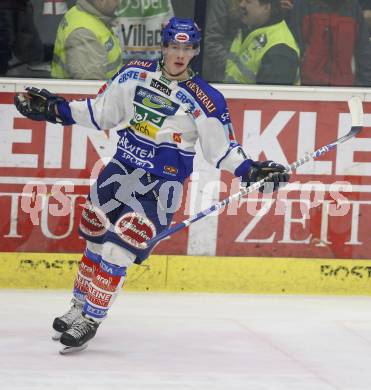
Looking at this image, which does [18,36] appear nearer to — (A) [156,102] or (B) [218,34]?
(B) [218,34]

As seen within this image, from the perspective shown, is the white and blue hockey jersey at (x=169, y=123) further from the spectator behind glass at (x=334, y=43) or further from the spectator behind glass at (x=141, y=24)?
the spectator behind glass at (x=334, y=43)

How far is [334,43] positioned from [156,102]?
175cm

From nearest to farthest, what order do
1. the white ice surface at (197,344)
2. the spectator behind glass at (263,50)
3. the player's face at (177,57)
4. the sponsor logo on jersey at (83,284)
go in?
the white ice surface at (197,344), the player's face at (177,57), the sponsor logo on jersey at (83,284), the spectator behind glass at (263,50)

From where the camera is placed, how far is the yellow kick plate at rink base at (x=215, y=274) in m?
6.76

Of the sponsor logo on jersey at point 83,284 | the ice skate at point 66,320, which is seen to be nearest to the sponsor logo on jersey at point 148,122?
the sponsor logo on jersey at point 83,284

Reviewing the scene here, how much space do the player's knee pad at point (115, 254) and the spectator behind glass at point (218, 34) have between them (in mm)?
1712

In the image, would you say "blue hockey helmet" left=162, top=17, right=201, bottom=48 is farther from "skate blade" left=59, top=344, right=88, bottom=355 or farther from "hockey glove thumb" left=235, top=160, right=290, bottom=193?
"skate blade" left=59, top=344, right=88, bottom=355

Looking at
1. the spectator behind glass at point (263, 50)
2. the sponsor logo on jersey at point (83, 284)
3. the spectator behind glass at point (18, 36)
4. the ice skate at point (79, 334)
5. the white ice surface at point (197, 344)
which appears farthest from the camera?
the spectator behind glass at point (263, 50)

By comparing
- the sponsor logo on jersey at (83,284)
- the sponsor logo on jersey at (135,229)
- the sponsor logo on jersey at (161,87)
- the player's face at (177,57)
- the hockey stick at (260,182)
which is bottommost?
the sponsor logo on jersey at (83,284)

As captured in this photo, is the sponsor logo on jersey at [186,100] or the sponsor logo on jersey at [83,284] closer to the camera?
the sponsor logo on jersey at [186,100]

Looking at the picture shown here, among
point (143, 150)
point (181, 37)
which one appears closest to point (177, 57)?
point (181, 37)

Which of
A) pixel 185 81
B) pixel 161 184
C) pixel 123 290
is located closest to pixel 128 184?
pixel 161 184

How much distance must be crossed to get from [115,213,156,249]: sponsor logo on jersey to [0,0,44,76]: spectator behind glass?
1561 millimetres

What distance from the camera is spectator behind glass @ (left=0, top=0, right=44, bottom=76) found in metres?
6.61
